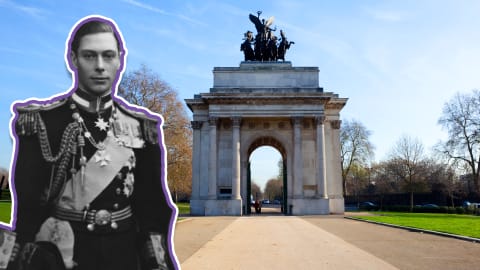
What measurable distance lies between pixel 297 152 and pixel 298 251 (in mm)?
27307

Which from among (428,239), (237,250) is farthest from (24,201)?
(428,239)

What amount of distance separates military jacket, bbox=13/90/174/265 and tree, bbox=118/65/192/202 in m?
31.0

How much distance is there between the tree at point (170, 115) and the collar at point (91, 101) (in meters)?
30.9

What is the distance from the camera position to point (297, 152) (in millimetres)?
40031

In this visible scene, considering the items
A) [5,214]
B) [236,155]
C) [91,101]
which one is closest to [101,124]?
[91,101]

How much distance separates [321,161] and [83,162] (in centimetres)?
3661

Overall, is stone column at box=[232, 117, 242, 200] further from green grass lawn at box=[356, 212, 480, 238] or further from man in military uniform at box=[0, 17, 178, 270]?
man in military uniform at box=[0, 17, 178, 270]

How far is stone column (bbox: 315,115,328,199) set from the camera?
128ft

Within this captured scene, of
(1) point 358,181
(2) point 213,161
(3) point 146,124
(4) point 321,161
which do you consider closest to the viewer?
(3) point 146,124

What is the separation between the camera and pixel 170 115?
140 feet

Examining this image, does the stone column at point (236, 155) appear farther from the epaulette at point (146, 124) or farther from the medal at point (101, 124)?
the medal at point (101, 124)

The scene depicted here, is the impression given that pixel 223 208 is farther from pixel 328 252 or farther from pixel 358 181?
pixel 358 181

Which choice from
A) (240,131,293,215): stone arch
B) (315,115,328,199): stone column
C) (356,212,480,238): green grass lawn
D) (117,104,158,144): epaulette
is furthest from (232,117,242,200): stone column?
(117,104,158,144): epaulette

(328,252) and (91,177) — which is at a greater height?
(91,177)
